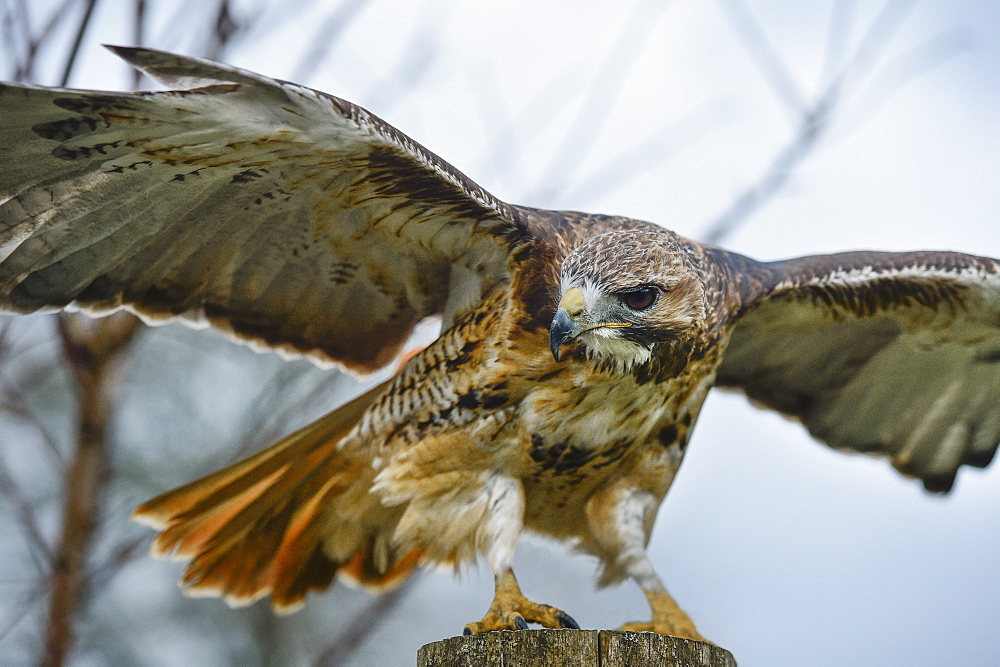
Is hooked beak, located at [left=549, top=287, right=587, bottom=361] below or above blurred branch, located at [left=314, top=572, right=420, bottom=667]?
above

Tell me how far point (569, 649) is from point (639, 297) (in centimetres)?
115

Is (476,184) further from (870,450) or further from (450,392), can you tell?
(870,450)

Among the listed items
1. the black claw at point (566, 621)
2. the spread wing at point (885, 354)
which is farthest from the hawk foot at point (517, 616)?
the spread wing at point (885, 354)

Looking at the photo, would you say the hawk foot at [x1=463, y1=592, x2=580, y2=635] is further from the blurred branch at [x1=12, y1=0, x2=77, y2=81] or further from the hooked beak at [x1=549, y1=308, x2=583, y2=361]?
the blurred branch at [x1=12, y1=0, x2=77, y2=81]

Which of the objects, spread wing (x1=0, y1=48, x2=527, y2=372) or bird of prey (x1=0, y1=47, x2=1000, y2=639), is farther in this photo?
bird of prey (x1=0, y1=47, x2=1000, y2=639)

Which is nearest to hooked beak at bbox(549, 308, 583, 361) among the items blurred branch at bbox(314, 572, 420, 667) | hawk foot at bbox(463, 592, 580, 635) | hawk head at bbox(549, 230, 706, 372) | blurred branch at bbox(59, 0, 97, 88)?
hawk head at bbox(549, 230, 706, 372)

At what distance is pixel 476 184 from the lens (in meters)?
3.07

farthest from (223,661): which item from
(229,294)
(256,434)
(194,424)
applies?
(229,294)

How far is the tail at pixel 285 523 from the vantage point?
11.7 feet

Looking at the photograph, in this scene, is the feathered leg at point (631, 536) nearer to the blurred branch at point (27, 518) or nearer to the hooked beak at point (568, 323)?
the hooked beak at point (568, 323)

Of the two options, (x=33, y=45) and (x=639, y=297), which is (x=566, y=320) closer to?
(x=639, y=297)

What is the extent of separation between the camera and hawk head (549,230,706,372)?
9.54ft

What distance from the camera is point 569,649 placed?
2.28m

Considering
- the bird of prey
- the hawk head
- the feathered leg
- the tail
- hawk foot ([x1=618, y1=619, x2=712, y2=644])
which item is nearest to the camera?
the bird of prey
